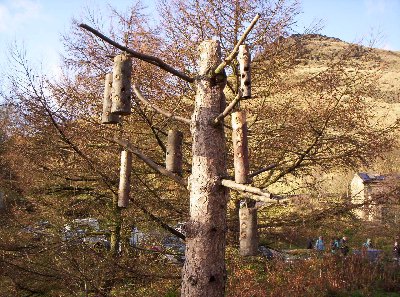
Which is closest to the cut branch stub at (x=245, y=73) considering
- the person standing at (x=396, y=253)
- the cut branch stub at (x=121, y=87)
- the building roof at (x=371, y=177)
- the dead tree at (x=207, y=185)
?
the dead tree at (x=207, y=185)

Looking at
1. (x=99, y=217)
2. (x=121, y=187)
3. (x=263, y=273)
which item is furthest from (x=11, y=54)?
(x=263, y=273)

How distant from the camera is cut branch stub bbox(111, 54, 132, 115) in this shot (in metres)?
2.58

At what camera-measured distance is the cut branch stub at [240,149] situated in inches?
101

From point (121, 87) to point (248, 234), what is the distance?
1367 millimetres

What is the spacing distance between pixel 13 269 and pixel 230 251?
3.32 meters

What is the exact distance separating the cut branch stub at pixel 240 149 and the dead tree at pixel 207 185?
0.25ft

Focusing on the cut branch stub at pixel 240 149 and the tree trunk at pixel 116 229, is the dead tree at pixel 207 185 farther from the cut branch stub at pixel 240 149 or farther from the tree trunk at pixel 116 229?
the tree trunk at pixel 116 229

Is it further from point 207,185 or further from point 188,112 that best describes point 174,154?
point 188,112

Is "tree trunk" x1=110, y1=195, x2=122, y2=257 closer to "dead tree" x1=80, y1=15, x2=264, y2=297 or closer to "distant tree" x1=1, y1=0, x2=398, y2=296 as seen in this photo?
"distant tree" x1=1, y1=0, x2=398, y2=296

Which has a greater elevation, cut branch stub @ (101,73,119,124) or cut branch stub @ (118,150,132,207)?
cut branch stub @ (101,73,119,124)

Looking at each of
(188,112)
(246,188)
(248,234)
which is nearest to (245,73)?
(246,188)

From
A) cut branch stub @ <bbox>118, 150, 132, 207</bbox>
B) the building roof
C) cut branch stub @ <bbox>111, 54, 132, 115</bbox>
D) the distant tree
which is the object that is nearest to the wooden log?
cut branch stub @ <bbox>118, 150, 132, 207</bbox>

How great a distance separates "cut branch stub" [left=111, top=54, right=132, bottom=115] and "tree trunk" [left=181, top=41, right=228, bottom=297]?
599mm

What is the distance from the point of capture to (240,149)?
102 inches
